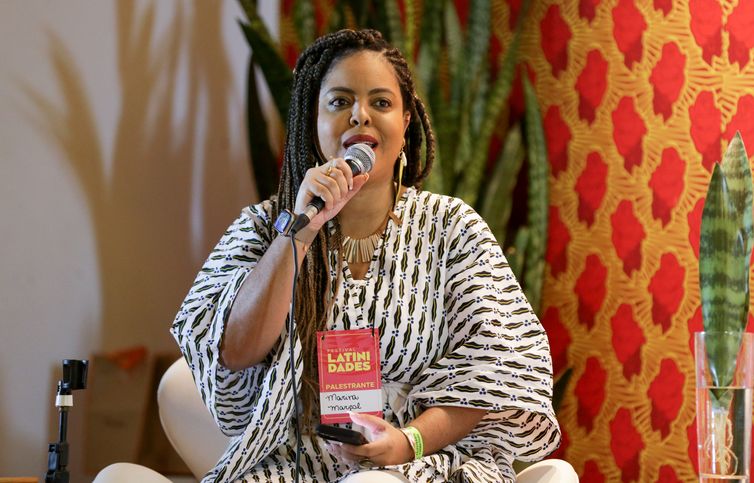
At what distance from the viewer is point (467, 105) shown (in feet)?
12.2

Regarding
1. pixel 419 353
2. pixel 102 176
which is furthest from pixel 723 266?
pixel 102 176

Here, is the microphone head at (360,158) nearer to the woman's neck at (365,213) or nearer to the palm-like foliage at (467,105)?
the woman's neck at (365,213)

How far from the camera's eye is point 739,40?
324 cm

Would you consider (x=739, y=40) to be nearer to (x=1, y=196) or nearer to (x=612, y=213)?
(x=612, y=213)

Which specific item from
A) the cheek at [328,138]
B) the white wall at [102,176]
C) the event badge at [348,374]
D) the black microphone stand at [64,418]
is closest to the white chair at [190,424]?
the black microphone stand at [64,418]


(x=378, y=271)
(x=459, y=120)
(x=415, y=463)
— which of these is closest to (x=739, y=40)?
(x=459, y=120)

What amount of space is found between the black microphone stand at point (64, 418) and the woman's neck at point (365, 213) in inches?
27.0

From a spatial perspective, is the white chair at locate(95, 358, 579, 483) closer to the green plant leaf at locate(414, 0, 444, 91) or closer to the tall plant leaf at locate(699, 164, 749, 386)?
the tall plant leaf at locate(699, 164, 749, 386)

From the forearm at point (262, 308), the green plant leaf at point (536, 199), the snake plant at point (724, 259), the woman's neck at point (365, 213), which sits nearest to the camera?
the forearm at point (262, 308)

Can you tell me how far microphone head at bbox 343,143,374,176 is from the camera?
197 centimetres

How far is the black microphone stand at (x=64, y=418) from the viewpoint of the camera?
203cm

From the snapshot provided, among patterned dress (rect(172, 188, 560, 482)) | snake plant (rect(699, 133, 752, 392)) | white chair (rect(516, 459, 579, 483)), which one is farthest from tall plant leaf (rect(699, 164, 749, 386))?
white chair (rect(516, 459, 579, 483))

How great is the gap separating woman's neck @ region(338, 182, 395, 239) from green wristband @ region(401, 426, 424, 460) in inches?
20.9

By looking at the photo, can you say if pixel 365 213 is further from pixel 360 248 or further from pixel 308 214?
pixel 308 214
